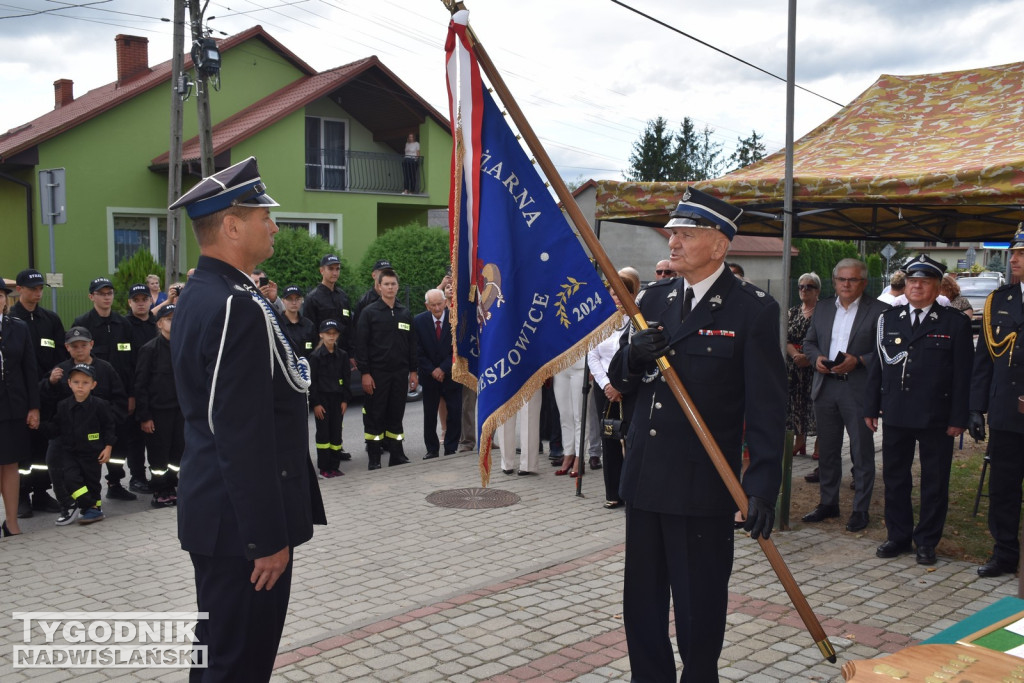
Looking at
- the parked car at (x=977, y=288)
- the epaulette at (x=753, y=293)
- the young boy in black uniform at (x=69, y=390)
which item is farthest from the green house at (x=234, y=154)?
the epaulette at (x=753, y=293)

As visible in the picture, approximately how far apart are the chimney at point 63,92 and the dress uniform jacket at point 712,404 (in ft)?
112

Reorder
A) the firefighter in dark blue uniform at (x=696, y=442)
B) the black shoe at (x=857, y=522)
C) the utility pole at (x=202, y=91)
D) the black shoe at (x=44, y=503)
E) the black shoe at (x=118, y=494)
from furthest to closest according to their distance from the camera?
the utility pole at (x=202, y=91), the black shoe at (x=118, y=494), the black shoe at (x=44, y=503), the black shoe at (x=857, y=522), the firefighter in dark blue uniform at (x=696, y=442)

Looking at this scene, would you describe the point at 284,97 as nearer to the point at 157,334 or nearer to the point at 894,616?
the point at 157,334

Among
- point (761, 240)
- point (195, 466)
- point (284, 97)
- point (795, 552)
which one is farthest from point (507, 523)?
point (761, 240)

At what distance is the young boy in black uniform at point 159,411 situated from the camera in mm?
8406

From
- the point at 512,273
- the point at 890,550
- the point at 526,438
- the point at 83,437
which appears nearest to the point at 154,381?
the point at 83,437

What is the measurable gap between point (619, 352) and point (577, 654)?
180 centimetres

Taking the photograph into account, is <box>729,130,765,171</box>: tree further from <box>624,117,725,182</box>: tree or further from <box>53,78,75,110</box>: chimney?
<box>53,78,75,110</box>: chimney

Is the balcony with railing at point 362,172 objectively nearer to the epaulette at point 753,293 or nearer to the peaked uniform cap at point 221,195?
the epaulette at point 753,293

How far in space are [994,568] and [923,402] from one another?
1216 millimetres

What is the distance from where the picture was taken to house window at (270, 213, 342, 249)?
2627cm

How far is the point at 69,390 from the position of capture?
7852mm

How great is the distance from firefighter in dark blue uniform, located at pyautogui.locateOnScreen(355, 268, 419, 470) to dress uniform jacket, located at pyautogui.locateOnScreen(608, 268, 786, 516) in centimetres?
652

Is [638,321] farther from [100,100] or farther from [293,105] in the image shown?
[100,100]
